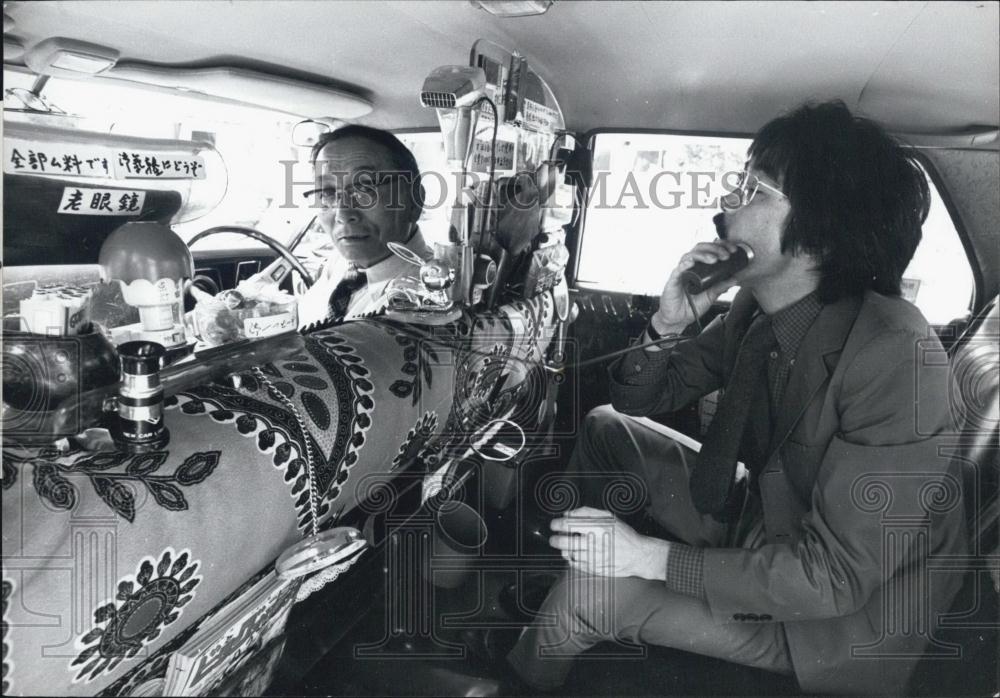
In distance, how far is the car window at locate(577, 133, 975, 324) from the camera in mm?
883

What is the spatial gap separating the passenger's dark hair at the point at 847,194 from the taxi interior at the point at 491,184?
0.03m

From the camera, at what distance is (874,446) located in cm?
89

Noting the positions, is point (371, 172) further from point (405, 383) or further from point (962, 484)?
point (962, 484)

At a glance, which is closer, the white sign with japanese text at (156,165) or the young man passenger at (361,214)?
the white sign with japanese text at (156,165)

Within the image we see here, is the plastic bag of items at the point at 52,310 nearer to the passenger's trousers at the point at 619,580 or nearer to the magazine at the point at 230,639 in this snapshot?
the magazine at the point at 230,639

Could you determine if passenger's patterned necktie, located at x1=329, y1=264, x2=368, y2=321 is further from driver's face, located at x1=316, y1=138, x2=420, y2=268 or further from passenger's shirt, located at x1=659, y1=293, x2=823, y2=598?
passenger's shirt, located at x1=659, y1=293, x2=823, y2=598

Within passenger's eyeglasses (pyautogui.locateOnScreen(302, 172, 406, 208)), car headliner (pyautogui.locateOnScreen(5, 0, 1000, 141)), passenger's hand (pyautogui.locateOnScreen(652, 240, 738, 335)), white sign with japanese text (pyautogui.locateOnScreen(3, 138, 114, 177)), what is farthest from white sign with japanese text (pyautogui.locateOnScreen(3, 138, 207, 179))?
passenger's hand (pyautogui.locateOnScreen(652, 240, 738, 335))

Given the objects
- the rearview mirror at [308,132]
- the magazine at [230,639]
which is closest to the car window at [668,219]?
the rearview mirror at [308,132]

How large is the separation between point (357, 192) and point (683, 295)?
1.69ft

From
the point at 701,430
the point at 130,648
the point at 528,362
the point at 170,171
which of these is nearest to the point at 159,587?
the point at 130,648

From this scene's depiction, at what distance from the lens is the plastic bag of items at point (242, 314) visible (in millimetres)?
875

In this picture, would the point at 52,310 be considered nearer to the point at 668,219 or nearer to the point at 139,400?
the point at 139,400

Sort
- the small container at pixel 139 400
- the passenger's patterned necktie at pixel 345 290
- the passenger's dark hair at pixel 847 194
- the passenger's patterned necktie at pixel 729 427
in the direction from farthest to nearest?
the passenger's patterned necktie at pixel 345 290
the passenger's patterned necktie at pixel 729 427
the passenger's dark hair at pixel 847 194
the small container at pixel 139 400

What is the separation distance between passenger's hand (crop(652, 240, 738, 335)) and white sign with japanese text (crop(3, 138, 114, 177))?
2.44 ft
